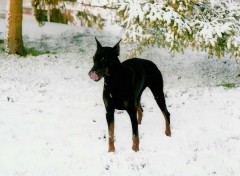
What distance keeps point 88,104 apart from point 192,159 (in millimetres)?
4581

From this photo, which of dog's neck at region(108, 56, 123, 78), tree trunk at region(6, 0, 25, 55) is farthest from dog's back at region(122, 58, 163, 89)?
tree trunk at region(6, 0, 25, 55)

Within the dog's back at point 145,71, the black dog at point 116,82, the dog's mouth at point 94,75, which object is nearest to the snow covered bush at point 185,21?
the dog's back at point 145,71

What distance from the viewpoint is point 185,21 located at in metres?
12.7

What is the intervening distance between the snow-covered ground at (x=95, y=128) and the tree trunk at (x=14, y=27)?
1190 millimetres

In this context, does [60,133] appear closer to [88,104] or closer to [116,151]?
[116,151]

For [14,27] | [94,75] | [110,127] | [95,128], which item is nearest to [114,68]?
[94,75]

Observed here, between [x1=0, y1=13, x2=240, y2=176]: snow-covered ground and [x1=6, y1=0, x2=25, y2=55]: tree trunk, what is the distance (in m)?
1.19

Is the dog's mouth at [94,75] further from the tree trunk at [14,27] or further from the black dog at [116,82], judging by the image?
the tree trunk at [14,27]

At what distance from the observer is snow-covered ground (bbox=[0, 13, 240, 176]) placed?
690 cm

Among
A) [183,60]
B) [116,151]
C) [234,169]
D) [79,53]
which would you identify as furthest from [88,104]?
[183,60]

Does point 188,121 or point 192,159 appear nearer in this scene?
point 192,159

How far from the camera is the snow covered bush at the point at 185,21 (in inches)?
468

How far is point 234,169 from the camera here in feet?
21.8

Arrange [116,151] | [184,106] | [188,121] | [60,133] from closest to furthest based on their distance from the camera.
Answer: [116,151] < [60,133] < [188,121] < [184,106]
